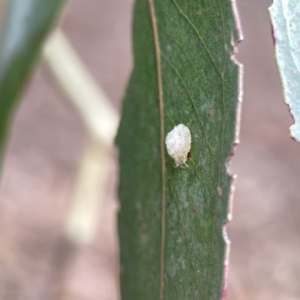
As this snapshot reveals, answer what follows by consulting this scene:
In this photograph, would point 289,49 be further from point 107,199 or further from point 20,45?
point 107,199

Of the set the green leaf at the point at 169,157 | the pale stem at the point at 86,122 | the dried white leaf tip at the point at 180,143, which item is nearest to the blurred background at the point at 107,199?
the pale stem at the point at 86,122

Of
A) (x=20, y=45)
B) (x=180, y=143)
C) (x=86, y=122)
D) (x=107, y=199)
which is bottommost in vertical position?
(x=180, y=143)

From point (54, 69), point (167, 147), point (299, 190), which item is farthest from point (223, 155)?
point (299, 190)

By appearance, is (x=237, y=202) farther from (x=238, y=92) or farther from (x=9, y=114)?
(x=238, y=92)

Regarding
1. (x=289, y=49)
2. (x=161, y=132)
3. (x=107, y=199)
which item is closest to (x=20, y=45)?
(x=161, y=132)

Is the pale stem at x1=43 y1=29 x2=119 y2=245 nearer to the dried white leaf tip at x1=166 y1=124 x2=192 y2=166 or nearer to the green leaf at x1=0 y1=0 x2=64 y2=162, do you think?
the green leaf at x1=0 y1=0 x2=64 y2=162

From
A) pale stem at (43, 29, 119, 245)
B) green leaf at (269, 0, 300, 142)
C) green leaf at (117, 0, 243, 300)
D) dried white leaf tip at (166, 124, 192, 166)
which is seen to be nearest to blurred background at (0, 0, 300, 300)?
pale stem at (43, 29, 119, 245)
